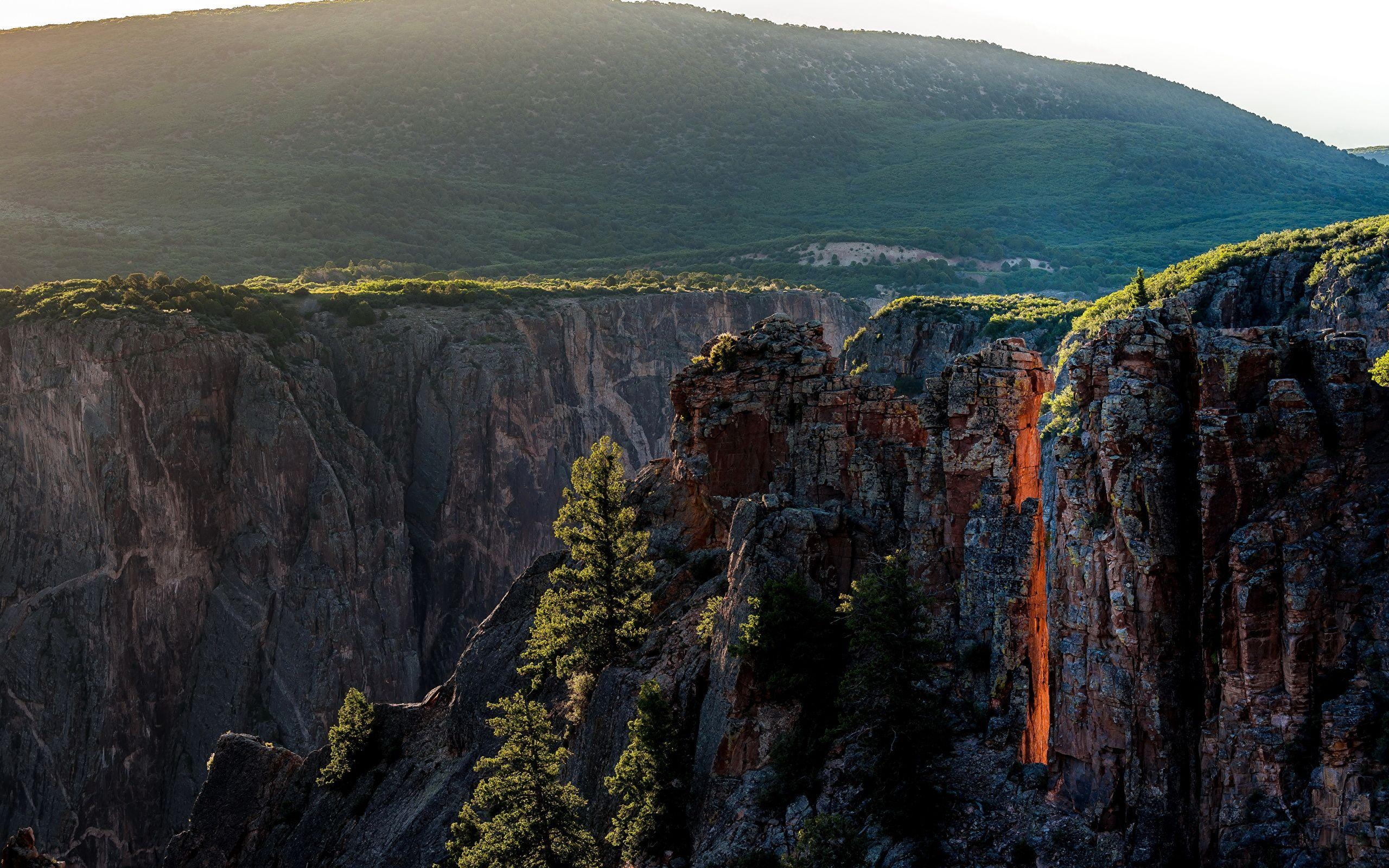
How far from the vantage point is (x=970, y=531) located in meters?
29.7

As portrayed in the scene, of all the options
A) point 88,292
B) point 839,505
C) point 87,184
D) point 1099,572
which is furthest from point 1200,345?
point 87,184

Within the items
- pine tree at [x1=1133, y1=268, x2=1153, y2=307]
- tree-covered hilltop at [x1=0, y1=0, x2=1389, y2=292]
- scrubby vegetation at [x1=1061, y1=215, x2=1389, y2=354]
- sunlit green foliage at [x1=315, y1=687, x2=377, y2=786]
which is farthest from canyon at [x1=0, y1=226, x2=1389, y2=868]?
tree-covered hilltop at [x1=0, y1=0, x2=1389, y2=292]

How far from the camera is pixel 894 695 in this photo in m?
26.2

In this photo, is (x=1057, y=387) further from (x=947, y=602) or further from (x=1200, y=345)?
(x=1200, y=345)

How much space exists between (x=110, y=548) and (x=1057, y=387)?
48.3m

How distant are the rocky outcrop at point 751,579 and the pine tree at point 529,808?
185 centimetres

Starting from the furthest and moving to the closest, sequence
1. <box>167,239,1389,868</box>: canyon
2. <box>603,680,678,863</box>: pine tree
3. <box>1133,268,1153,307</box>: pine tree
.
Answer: <box>1133,268,1153,307</box>: pine tree, <box>603,680,678,863</box>: pine tree, <box>167,239,1389,868</box>: canyon

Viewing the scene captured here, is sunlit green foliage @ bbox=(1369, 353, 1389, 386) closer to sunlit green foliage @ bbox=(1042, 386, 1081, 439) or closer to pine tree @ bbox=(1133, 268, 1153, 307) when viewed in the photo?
sunlit green foliage @ bbox=(1042, 386, 1081, 439)

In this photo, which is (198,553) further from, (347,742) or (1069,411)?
(1069,411)

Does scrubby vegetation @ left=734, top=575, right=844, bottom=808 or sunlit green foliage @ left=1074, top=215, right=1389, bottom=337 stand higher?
sunlit green foliage @ left=1074, top=215, right=1389, bottom=337

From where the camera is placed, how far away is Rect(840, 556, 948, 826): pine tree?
2528 cm

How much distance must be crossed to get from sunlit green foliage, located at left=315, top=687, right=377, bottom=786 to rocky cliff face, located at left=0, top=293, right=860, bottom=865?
1938 cm

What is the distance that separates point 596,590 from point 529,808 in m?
8.15

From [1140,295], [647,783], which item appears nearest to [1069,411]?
[647,783]
